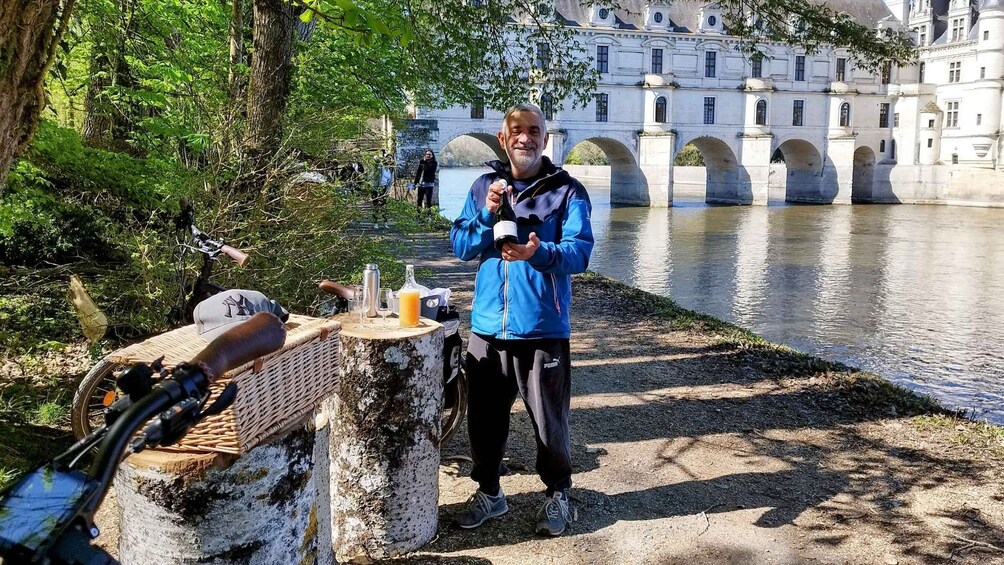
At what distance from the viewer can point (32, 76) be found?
2689 mm

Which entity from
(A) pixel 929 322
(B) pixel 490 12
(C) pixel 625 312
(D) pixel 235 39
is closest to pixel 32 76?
(D) pixel 235 39

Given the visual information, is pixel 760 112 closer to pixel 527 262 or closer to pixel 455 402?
pixel 455 402

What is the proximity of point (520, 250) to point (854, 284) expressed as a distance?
16.1 metres

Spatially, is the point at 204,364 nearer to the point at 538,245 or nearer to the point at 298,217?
the point at 538,245

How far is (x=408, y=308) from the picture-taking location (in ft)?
12.1

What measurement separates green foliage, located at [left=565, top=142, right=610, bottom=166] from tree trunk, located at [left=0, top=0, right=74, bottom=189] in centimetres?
7161

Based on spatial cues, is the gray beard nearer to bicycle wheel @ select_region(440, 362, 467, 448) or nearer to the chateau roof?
bicycle wheel @ select_region(440, 362, 467, 448)

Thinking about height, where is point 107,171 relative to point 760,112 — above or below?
below

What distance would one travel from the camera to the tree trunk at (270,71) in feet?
19.0

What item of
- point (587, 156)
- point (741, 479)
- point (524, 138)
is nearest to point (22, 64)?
point (524, 138)

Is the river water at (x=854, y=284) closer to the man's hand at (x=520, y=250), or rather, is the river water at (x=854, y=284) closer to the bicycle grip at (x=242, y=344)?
the man's hand at (x=520, y=250)

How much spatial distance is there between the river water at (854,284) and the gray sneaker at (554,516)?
5550mm

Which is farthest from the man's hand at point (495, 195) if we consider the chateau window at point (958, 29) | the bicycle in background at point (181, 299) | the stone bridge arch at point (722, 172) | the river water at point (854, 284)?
the chateau window at point (958, 29)

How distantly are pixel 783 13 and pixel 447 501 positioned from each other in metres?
6.26
